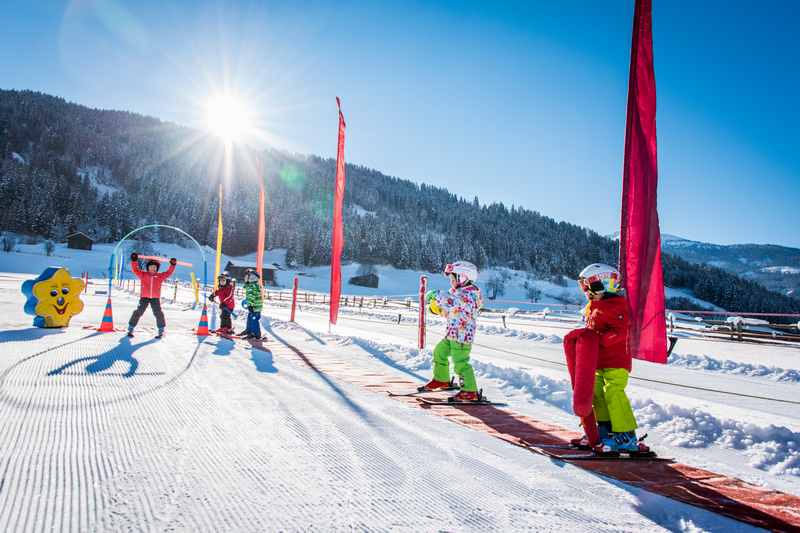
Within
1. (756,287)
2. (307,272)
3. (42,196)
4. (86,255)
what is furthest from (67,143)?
(756,287)

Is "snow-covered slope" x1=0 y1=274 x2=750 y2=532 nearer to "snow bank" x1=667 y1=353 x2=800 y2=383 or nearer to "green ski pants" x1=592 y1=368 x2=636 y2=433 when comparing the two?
"green ski pants" x1=592 y1=368 x2=636 y2=433

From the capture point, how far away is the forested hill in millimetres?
100688

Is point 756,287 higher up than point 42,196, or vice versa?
point 42,196

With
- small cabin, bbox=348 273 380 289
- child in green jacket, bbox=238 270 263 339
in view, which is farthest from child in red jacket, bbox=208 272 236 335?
small cabin, bbox=348 273 380 289

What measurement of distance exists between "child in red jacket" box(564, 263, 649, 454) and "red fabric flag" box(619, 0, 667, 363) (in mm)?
773

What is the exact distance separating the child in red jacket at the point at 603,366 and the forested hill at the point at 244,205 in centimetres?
10213

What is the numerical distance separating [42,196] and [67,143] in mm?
66178

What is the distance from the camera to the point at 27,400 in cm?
352

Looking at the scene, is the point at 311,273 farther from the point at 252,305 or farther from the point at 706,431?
the point at 706,431

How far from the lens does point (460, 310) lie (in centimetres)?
543

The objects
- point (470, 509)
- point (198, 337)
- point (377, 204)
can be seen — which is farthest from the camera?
point (377, 204)

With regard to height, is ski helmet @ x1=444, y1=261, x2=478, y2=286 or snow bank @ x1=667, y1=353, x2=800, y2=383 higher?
ski helmet @ x1=444, y1=261, x2=478, y2=286

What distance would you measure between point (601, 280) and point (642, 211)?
3.97 feet

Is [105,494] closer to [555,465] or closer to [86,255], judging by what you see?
[555,465]
